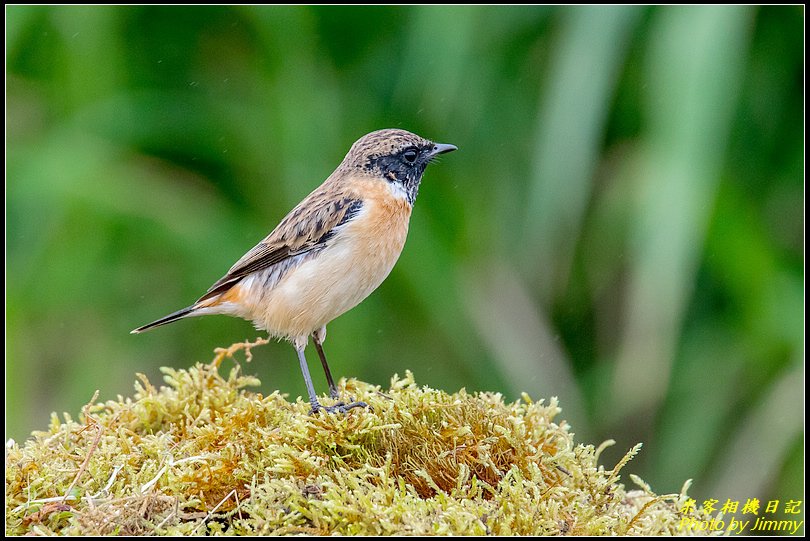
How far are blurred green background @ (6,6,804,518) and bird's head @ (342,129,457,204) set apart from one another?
2.63ft

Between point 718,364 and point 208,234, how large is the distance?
353 centimetres

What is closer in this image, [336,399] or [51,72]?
[336,399]

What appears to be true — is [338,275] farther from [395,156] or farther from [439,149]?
[439,149]

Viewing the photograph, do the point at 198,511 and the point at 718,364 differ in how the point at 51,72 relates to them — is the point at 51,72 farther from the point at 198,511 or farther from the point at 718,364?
the point at 718,364

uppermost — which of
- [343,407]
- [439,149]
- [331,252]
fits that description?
[439,149]

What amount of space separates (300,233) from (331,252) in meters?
0.27

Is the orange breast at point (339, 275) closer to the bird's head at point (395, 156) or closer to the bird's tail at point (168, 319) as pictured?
the bird's head at point (395, 156)

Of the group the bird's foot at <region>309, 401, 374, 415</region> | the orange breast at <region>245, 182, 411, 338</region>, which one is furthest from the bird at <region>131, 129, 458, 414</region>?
the bird's foot at <region>309, 401, 374, 415</region>

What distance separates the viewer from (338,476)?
303 centimetres

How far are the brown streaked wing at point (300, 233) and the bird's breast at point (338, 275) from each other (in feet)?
0.22

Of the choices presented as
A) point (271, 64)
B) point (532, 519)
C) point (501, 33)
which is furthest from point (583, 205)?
point (532, 519)

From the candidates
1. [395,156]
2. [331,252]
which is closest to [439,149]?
[395,156]

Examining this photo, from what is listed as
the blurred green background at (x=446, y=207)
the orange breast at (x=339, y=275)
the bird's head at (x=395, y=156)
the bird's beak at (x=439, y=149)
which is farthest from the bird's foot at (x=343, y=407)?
the blurred green background at (x=446, y=207)

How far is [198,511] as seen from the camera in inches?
120
